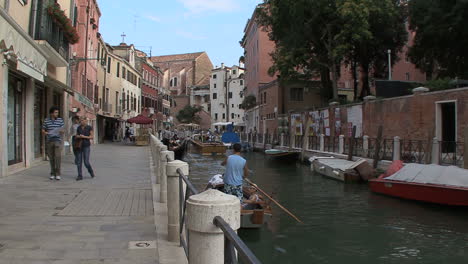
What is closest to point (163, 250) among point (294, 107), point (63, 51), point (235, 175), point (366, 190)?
point (235, 175)

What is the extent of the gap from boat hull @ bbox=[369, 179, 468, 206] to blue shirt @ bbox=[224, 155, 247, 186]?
635 cm

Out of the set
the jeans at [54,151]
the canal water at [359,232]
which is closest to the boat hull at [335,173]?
the canal water at [359,232]

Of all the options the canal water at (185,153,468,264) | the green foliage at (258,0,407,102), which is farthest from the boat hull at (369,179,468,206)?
the green foliage at (258,0,407,102)

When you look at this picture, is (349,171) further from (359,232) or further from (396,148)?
(359,232)

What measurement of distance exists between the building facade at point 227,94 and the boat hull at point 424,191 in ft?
197

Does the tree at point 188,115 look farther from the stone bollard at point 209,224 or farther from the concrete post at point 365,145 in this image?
the stone bollard at point 209,224

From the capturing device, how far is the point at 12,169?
35.1ft

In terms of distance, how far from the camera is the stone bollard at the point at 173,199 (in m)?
4.86

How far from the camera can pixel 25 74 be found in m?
11.2

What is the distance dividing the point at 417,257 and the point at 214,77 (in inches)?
2843

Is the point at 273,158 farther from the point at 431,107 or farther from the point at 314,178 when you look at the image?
the point at 431,107

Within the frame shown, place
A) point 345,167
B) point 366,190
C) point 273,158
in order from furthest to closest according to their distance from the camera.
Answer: point 273,158, point 345,167, point 366,190

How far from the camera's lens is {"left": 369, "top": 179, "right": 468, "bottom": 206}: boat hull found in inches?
426

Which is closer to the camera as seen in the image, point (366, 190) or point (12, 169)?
point (12, 169)
